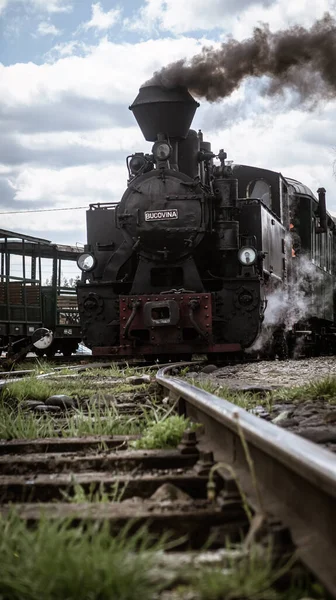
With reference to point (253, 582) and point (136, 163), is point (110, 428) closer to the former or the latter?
point (253, 582)

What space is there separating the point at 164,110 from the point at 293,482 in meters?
9.53

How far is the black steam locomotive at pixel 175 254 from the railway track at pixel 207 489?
23.6 ft

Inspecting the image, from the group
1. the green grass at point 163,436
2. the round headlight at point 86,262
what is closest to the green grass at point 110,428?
the green grass at point 163,436

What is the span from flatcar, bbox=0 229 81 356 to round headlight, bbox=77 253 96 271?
319 cm

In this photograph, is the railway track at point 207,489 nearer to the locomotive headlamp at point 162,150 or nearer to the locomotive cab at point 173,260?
the locomotive cab at point 173,260

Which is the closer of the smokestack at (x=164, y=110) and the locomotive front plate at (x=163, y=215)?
the locomotive front plate at (x=163, y=215)

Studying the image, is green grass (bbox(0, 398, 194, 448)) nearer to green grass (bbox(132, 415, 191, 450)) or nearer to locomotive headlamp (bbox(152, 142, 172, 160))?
green grass (bbox(132, 415, 191, 450))

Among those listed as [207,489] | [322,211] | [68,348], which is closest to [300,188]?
[322,211]

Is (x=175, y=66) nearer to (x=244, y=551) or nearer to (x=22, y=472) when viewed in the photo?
(x=22, y=472)

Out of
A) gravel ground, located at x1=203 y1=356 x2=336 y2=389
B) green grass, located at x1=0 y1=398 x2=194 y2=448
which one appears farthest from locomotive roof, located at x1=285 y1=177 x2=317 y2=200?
green grass, located at x1=0 y1=398 x2=194 y2=448

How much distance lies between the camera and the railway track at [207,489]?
165cm

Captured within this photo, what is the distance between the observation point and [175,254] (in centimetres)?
1084

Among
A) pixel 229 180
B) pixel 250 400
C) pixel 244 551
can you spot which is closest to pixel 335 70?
pixel 229 180

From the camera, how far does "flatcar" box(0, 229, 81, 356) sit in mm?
14805
